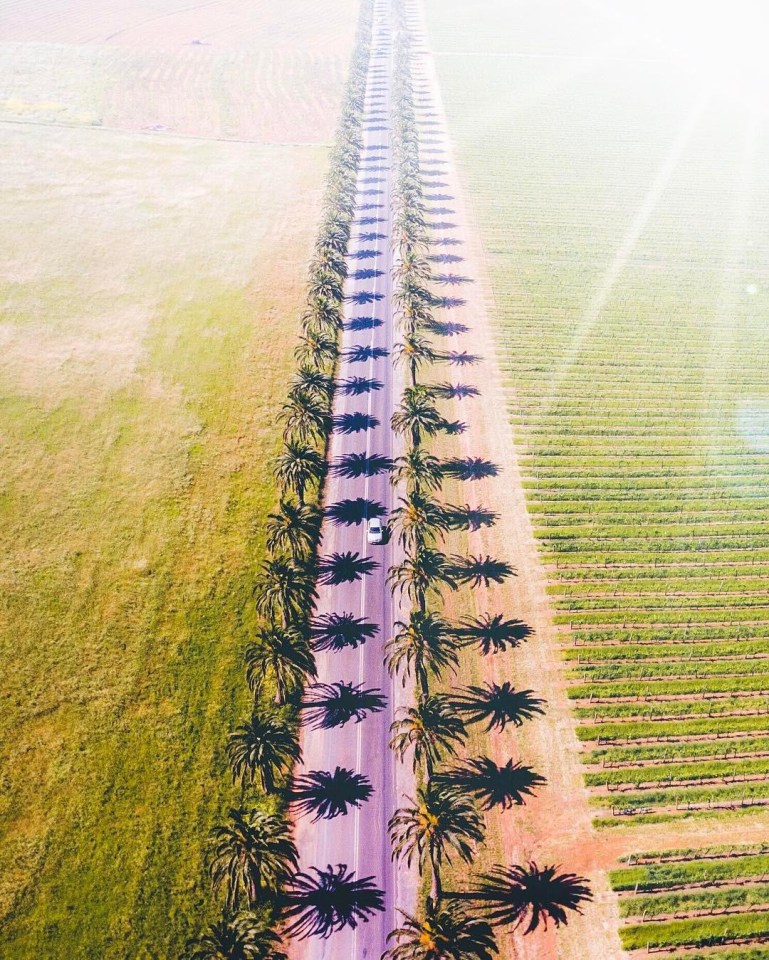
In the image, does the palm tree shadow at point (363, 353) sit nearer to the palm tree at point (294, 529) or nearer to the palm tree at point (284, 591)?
the palm tree at point (294, 529)

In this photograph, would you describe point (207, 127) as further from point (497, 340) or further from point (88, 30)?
point (497, 340)

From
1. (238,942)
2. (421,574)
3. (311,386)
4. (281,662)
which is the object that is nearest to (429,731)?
(281,662)

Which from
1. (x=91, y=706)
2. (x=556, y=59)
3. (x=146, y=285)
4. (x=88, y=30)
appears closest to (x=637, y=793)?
(x=91, y=706)

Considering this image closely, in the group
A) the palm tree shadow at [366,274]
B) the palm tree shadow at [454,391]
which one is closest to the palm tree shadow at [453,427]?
the palm tree shadow at [454,391]

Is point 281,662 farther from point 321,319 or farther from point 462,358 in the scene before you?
point 462,358

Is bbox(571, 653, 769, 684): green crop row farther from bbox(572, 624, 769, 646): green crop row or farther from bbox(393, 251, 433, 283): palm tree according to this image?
bbox(393, 251, 433, 283): palm tree

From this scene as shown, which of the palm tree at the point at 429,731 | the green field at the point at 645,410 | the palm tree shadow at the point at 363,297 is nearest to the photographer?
the palm tree at the point at 429,731
